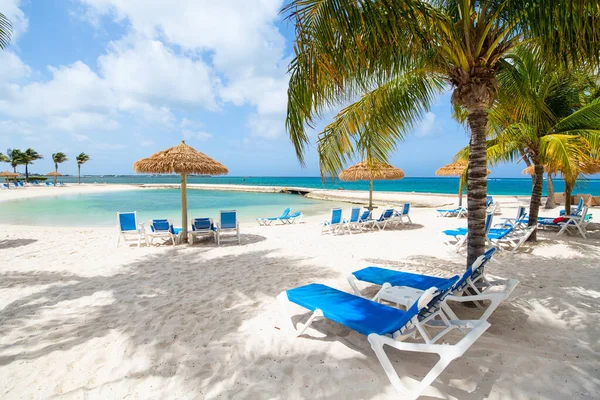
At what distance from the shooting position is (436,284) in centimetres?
338

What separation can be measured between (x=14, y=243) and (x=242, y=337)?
26.8ft

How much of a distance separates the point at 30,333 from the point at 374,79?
472 centimetres

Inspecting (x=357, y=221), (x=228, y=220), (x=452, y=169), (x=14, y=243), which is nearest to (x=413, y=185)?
(x=452, y=169)

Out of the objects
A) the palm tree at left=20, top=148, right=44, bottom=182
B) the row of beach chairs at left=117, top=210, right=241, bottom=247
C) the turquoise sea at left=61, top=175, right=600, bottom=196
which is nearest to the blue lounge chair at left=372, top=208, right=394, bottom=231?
the row of beach chairs at left=117, top=210, right=241, bottom=247

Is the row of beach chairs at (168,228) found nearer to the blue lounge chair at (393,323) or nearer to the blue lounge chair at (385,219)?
the blue lounge chair at (385,219)

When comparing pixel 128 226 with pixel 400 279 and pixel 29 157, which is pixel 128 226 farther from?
pixel 29 157

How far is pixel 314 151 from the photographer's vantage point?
479 centimetres

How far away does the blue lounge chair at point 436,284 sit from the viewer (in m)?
2.85

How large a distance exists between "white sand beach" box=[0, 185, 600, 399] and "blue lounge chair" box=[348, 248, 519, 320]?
309 mm

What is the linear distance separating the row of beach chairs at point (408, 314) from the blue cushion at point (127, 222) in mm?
5953

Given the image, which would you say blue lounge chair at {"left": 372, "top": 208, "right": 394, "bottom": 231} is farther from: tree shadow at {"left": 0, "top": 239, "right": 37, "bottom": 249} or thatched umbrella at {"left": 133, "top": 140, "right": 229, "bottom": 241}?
tree shadow at {"left": 0, "top": 239, "right": 37, "bottom": 249}

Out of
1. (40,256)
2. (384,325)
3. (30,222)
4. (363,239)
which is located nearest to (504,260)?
(363,239)

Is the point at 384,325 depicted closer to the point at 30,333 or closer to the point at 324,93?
the point at 324,93

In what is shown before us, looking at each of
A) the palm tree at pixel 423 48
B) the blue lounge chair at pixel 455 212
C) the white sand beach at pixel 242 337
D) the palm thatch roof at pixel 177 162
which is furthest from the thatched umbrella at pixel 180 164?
the blue lounge chair at pixel 455 212
